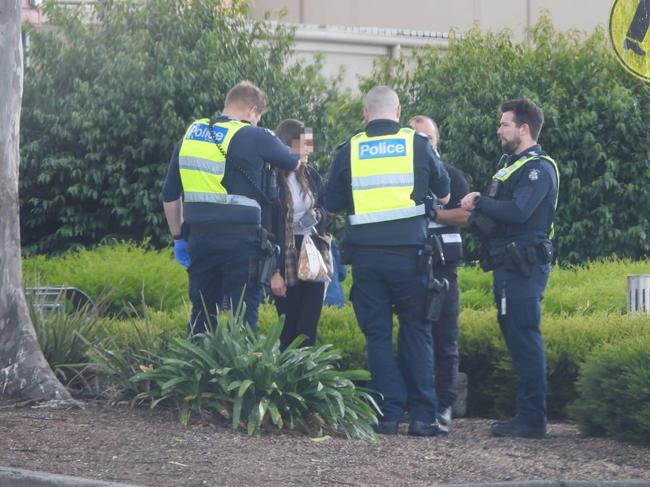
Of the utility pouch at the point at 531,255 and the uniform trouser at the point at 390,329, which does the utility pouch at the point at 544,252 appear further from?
the uniform trouser at the point at 390,329

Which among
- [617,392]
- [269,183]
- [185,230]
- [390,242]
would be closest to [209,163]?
[269,183]

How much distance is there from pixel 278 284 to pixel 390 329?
0.90 metres

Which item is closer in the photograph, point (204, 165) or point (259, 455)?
point (259, 455)

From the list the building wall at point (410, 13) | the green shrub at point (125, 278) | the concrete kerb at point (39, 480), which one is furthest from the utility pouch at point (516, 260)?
the building wall at point (410, 13)

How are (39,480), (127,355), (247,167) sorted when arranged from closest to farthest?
(39,480)
(127,355)
(247,167)

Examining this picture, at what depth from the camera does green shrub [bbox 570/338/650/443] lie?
303 inches

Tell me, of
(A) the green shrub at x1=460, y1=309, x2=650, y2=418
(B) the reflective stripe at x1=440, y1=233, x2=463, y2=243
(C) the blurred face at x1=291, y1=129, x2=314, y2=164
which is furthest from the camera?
(C) the blurred face at x1=291, y1=129, x2=314, y2=164

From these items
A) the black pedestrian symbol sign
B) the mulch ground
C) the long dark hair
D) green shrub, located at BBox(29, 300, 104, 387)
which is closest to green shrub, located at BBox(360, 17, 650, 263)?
the black pedestrian symbol sign

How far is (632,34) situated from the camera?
9016mm

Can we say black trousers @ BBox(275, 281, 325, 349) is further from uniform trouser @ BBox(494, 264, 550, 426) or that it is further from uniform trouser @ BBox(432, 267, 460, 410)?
uniform trouser @ BBox(494, 264, 550, 426)

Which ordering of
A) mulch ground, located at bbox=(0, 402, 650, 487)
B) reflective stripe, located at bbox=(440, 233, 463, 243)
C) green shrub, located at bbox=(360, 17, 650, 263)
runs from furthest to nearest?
green shrub, located at bbox=(360, 17, 650, 263)
reflective stripe, located at bbox=(440, 233, 463, 243)
mulch ground, located at bbox=(0, 402, 650, 487)

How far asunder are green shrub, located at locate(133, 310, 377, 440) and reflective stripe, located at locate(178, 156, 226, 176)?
0.98 m

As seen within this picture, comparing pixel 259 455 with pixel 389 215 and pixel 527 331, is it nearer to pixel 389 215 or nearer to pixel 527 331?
pixel 389 215

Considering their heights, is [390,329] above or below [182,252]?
below
